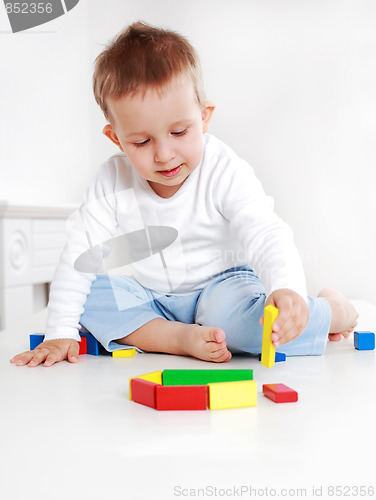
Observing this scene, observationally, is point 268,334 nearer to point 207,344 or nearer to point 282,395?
point 282,395

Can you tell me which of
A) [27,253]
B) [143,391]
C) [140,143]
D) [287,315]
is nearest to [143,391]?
[143,391]

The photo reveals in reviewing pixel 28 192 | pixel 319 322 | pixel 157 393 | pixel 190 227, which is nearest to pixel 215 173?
pixel 190 227

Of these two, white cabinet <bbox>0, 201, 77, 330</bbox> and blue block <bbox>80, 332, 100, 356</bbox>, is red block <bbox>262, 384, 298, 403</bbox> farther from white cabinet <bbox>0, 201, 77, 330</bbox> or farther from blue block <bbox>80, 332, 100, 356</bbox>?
white cabinet <bbox>0, 201, 77, 330</bbox>

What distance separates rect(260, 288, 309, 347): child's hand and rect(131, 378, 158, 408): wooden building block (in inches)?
6.6

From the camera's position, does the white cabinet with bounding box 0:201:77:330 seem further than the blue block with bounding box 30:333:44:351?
Yes

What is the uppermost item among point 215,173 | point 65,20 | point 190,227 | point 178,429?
point 65,20

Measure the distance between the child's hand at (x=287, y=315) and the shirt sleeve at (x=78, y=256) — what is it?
16.2 inches

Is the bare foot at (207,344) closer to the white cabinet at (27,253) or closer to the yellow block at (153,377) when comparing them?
the yellow block at (153,377)

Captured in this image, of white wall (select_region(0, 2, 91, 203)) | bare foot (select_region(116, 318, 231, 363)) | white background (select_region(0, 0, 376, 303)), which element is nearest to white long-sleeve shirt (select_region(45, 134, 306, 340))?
bare foot (select_region(116, 318, 231, 363))

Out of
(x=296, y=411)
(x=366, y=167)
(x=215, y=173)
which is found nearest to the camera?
(x=296, y=411)

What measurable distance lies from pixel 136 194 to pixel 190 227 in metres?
0.13

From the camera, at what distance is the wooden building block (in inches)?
28.2

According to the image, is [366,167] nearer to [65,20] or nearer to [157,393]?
[65,20]

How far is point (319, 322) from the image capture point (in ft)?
3.29
